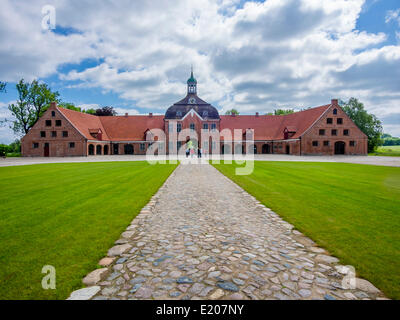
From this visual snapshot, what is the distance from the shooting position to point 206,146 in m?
49.8

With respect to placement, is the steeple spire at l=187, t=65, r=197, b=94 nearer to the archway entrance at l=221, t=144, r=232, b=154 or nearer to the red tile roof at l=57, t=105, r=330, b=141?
the red tile roof at l=57, t=105, r=330, b=141

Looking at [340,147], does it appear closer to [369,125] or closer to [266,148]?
[266,148]

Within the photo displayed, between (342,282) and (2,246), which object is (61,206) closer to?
(2,246)

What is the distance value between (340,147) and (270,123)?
49.6 feet

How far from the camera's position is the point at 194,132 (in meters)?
49.4

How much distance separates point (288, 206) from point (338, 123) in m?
42.9

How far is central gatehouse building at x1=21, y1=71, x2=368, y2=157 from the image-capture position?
137 feet

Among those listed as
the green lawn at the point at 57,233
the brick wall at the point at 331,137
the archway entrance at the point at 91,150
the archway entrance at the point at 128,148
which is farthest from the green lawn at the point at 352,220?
the archway entrance at the point at 128,148

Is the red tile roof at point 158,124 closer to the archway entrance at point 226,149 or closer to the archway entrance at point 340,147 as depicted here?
the archway entrance at point 226,149

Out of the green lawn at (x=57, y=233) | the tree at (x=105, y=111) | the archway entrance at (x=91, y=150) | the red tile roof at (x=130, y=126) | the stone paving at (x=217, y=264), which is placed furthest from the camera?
the tree at (x=105, y=111)

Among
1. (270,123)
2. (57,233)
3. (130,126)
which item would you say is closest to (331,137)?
(270,123)

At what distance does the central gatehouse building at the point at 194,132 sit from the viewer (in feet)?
137

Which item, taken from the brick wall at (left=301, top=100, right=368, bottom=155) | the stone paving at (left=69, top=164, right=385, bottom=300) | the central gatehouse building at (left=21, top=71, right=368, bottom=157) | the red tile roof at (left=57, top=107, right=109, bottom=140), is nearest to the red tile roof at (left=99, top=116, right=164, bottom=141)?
the central gatehouse building at (left=21, top=71, right=368, bottom=157)
